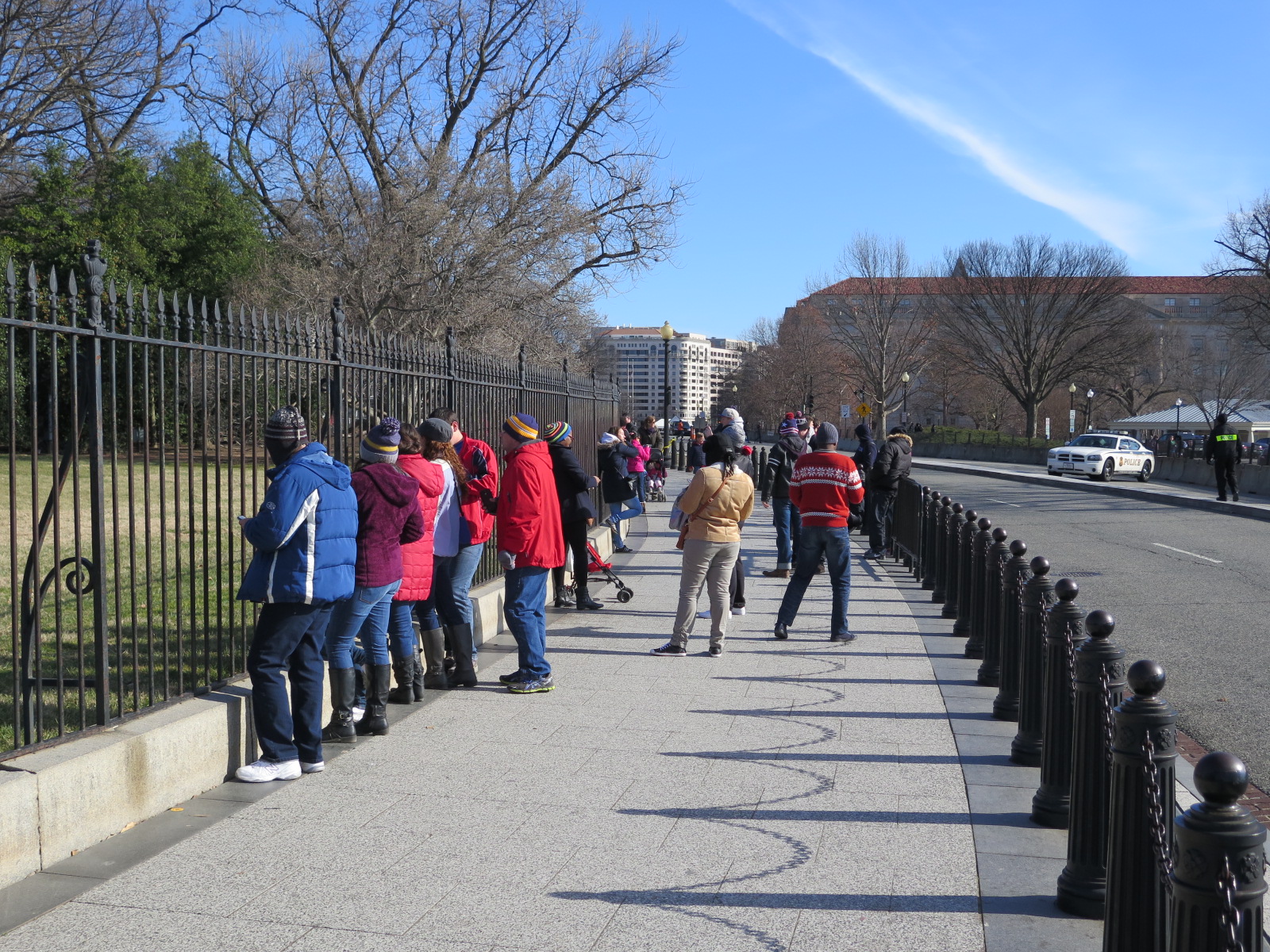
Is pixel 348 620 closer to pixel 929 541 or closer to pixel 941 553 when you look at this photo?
pixel 941 553

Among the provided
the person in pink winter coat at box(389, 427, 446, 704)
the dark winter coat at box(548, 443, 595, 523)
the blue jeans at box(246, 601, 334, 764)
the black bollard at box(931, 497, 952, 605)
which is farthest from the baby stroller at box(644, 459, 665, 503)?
the blue jeans at box(246, 601, 334, 764)

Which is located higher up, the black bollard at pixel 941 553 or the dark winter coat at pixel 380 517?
the dark winter coat at pixel 380 517

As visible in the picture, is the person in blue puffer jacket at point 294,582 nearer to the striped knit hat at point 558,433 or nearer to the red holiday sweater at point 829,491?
the striped knit hat at point 558,433

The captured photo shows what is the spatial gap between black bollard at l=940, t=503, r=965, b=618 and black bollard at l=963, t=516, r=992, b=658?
1.46m

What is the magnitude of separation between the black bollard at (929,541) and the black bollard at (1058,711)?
25.0 feet

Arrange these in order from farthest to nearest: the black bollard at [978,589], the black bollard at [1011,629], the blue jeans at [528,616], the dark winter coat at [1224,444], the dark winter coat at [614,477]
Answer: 1. the dark winter coat at [1224,444]
2. the dark winter coat at [614,477]
3. the black bollard at [978,589]
4. the blue jeans at [528,616]
5. the black bollard at [1011,629]

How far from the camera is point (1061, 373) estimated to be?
211 ft

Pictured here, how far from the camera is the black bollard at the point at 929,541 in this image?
41.3ft

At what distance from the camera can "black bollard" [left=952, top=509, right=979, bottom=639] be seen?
938cm

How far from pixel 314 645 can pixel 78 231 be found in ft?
102

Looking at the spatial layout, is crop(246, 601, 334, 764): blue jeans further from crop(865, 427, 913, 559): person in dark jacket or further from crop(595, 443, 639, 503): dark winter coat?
crop(865, 427, 913, 559): person in dark jacket

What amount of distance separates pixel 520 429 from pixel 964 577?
4.44 meters

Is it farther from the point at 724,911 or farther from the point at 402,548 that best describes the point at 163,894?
the point at 402,548

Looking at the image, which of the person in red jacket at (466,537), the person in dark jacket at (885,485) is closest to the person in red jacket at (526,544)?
the person in red jacket at (466,537)
